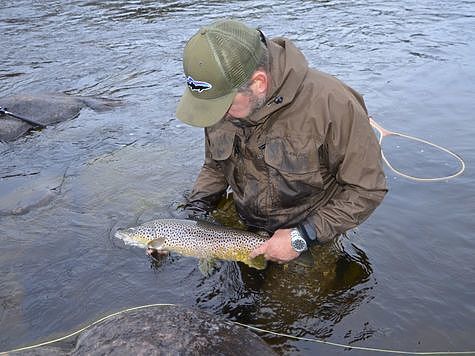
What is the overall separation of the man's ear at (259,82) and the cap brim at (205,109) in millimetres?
204

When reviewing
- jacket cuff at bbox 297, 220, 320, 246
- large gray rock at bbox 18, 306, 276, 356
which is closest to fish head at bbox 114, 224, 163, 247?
large gray rock at bbox 18, 306, 276, 356

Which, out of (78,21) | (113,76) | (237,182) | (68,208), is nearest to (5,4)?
(78,21)

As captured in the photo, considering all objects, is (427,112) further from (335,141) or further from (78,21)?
(78,21)

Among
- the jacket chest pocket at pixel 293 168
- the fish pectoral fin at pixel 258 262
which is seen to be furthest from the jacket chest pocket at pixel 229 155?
the fish pectoral fin at pixel 258 262

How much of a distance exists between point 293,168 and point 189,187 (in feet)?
10.1

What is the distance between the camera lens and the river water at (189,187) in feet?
16.4

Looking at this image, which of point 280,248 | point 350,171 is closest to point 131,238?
point 280,248

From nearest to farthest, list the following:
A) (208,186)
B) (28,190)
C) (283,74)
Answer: (283,74) → (208,186) → (28,190)

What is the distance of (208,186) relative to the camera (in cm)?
533

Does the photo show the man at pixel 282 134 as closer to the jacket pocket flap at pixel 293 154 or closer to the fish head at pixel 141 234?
the jacket pocket flap at pixel 293 154

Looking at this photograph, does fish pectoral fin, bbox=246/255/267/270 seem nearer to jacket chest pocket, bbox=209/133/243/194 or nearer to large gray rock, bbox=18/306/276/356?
jacket chest pocket, bbox=209/133/243/194

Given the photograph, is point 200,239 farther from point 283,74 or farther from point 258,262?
point 283,74

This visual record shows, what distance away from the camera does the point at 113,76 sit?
1236 cm

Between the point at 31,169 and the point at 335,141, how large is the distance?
558 centimetres
